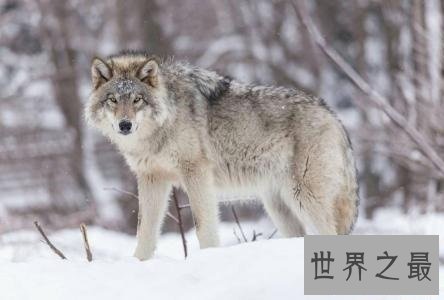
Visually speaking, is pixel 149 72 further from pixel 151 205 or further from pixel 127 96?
pixel 151 205

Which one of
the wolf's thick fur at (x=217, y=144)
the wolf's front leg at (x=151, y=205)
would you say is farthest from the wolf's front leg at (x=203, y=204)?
the wolf's front leg at (x=151, y=205)

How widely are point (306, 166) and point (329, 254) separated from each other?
2355mm

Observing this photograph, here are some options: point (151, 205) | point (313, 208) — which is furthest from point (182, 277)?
point (313, 208)

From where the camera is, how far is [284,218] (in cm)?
650

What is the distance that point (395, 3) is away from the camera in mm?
13656

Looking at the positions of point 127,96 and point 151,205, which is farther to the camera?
point 151,205

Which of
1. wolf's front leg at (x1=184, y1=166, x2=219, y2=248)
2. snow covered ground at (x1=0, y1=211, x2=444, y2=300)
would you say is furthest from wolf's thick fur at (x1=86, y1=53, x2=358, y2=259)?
snow covered ground at (x1=0, y1=211, x2=444, y2=300)

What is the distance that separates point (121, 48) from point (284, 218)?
44.2 feet

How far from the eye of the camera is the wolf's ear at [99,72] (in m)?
6.05

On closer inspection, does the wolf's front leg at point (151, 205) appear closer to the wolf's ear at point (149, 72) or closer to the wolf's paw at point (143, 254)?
the wolf's paw at point (143, 254)

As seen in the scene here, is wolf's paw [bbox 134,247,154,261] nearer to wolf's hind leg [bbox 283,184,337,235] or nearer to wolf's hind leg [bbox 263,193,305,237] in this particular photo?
wolf's hind leg [bbox 263,193,305,237]

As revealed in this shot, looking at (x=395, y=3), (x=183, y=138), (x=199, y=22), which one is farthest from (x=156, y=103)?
(x=199, y=22)

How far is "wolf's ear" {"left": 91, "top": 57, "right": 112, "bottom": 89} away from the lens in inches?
238

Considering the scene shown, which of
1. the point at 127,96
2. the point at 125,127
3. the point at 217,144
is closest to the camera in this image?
the point at 125,127
